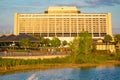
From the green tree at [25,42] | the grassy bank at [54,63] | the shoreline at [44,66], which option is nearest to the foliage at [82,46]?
the grassy bank at [54,63]

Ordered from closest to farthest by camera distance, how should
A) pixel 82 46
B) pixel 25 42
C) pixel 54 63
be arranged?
pixel 54 63 < pixel 82 46 < pixel 25 42

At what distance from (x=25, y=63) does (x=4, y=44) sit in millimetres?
47896

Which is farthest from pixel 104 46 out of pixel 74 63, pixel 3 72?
pixel 3 72

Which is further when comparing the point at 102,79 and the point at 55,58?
the point at 55,58

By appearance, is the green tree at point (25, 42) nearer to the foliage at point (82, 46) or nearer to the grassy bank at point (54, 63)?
the foliage at point (82, 46)

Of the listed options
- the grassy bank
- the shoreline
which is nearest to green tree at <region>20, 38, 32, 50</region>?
the grassy bank

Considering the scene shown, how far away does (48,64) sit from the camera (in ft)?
203

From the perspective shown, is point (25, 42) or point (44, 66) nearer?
point (44, 66)

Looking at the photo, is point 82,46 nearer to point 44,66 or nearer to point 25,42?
point 44,66

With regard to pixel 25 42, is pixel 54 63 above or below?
below

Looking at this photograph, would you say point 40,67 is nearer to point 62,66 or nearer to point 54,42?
point 62,66

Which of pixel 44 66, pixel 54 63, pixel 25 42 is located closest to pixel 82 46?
pixel 54 63

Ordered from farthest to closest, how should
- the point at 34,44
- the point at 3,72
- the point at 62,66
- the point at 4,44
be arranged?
1. the point at 34,44
2. the point at 4,44
3. the point at 62,66
4. the point at 3,72

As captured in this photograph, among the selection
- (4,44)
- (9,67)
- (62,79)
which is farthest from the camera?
(4,44)
